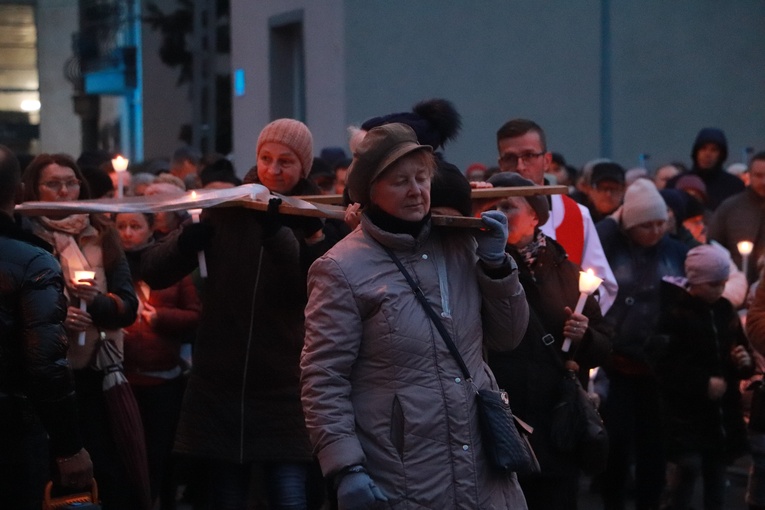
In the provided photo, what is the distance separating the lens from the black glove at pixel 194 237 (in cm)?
643

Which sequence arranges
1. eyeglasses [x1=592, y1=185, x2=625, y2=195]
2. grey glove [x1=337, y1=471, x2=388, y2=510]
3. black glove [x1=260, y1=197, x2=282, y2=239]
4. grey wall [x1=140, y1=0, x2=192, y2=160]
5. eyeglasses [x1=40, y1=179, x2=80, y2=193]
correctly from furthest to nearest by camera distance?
1. grey wall [x1=140, y1=0, x2=192, y2=160]
2. eyeglasses [x1=592, y1=185, x2=625, y2=195]
3. eyeglasses [x1=40, y1=179, x2=80, y2=193]
4. black glove [x1=260, y1=197, x2=282, y2=239]
5. grey glove [x1=337, y1=471, x2=388, y2=510]

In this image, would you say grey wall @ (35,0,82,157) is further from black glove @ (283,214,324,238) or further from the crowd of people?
black glove @ (283,214,324,238)

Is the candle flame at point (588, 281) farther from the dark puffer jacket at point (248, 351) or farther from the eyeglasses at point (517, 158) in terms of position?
the eyeglasses at point (517, 158)

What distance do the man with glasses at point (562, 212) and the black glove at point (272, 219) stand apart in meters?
1.54

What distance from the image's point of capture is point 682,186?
1305cm

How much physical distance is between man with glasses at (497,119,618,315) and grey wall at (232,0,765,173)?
32.5 feet

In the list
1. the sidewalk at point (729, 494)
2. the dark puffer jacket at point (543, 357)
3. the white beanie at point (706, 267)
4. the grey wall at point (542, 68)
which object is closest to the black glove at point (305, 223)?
the dark puffer jacket at point (543, 357)

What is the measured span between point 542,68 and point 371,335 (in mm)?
14257

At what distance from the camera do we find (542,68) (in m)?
18.6

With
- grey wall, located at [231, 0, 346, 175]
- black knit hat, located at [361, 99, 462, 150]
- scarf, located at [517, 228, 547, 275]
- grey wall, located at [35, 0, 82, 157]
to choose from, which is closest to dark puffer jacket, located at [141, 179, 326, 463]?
black knit hat, located at [361, 99, 462, 150]

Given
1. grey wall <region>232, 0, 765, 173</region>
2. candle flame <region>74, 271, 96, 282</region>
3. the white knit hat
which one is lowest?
candle flame <region>74, 271, 96, 282</region>

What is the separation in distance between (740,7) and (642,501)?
13.1 meters

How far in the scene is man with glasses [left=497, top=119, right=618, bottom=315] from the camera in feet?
23.7

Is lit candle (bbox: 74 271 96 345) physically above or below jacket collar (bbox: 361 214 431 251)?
below
